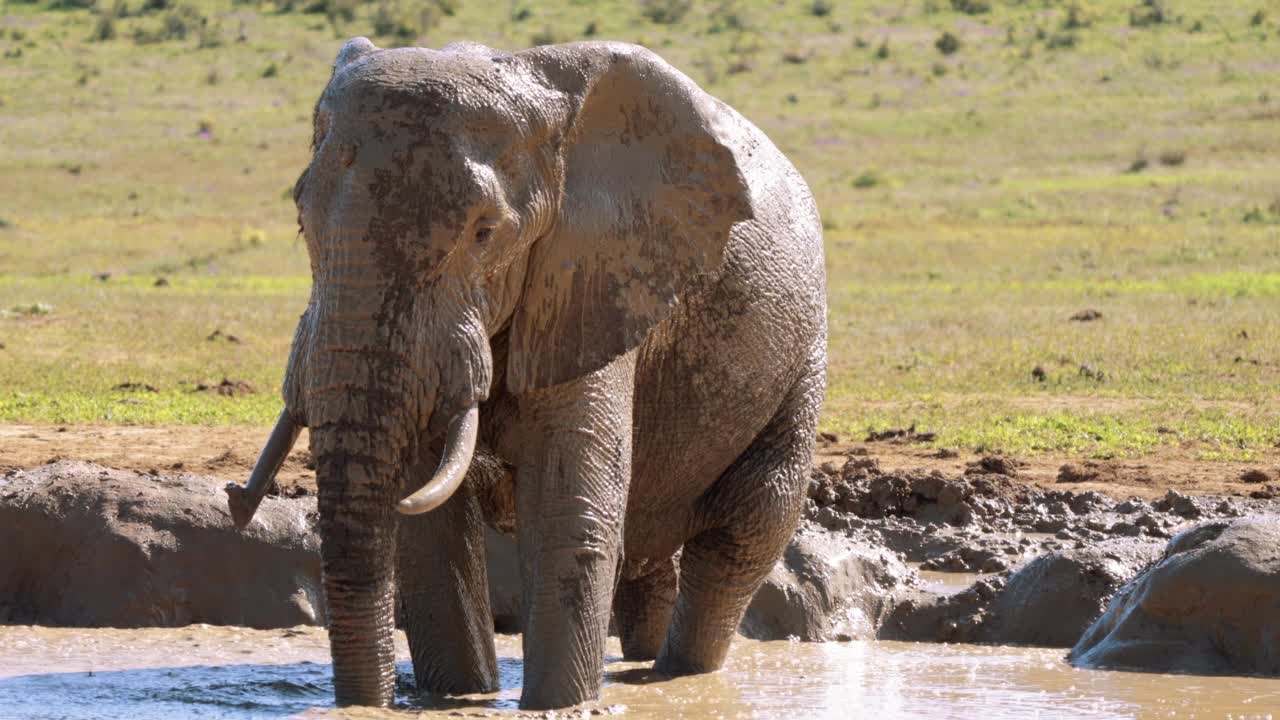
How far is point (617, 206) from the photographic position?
20.5 ft

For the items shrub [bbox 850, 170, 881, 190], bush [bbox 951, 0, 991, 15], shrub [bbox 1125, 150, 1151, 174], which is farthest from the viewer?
bush [bbox 951, 0, 991, 15]

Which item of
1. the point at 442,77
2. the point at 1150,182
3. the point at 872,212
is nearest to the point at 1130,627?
the point at 442,77

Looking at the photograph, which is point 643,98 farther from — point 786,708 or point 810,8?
point 810,8

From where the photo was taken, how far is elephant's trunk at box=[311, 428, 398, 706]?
5.52 m

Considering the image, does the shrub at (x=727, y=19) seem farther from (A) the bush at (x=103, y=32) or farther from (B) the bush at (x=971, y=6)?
(A) the bush at (x=103, y=32)

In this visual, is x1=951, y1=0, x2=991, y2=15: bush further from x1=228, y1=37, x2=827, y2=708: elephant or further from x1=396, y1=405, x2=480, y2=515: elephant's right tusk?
x1=396, y1=405, x2=480, y2=515: elephant's right tusk

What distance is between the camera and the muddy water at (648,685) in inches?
267

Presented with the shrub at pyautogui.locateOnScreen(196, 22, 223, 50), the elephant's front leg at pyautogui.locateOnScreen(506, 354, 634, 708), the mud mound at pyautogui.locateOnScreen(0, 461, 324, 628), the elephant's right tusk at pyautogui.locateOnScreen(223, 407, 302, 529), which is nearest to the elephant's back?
the elephant's front leg at pyautogui.locateOnScreen(506, 354, 634, 708)

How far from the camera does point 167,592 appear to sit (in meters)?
8.31

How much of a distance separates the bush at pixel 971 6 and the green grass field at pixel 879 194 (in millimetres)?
132

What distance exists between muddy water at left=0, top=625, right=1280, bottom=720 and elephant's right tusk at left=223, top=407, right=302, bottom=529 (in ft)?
2.46

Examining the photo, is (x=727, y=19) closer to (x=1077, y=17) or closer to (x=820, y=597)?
(x=1077, y=17)

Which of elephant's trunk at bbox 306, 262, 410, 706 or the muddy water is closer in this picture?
elephant's trunk at bbox 306, 262, 410, 706

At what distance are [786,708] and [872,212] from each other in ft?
73.8
